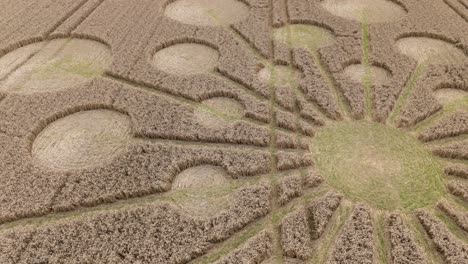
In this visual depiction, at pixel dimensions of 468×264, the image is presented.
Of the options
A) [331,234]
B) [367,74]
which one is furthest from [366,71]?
[331,234]

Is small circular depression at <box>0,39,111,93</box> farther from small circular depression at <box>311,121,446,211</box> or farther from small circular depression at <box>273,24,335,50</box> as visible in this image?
small circular depression at <box>311,121,446,211</box>

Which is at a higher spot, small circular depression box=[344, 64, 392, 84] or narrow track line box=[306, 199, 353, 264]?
small circular depression box=[344, 64, 392, 84]

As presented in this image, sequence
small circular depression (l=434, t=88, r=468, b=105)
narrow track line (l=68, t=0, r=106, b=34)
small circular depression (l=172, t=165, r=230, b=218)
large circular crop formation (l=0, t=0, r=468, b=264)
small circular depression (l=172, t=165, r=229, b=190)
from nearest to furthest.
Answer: large circular crop formation (l=0, t=0, r=468, b=264)
small circular depression (l=172, t=165, r=230, b=218)
small circular depression (l=172, t=165, r=229, b=190)
small circular depression (l=434, t=88, r=468, b=105)
narrow track line (l=68, t=0, r=106, b=34)

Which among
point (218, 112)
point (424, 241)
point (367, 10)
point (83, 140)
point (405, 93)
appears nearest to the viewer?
point (424, 241)

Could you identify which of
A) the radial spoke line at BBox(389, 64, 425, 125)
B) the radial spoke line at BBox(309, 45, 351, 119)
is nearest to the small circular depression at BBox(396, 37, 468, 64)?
the radial spoke line at BBox(389, 64, 425, 125)

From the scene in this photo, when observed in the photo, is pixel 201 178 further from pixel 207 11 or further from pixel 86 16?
pixel 86 16

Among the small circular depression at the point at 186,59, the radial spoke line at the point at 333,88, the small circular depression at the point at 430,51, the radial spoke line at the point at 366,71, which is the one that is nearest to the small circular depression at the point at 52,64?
the small circular depression at the point at 186,59
